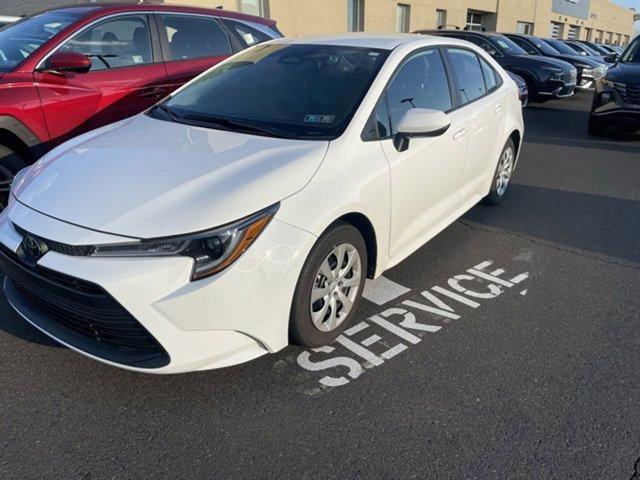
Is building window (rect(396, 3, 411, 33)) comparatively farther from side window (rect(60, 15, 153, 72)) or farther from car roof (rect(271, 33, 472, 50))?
car roof (rect(271, 33, 472, 50))

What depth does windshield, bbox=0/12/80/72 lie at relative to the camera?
4336mm

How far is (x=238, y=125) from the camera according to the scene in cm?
317

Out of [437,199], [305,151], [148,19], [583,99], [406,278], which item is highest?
[148,19]

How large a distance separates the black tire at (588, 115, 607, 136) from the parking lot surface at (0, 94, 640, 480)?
19.7 feet

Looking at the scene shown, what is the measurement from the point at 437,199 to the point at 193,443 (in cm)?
228

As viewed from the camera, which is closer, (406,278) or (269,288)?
(269,288)

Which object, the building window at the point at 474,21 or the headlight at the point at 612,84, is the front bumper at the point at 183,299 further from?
the building window at the point at 474,21

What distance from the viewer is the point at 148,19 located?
5.00m

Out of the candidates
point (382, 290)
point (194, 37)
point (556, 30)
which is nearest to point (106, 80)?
point (194, 37)

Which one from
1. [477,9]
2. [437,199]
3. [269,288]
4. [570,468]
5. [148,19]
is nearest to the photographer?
[570,468]

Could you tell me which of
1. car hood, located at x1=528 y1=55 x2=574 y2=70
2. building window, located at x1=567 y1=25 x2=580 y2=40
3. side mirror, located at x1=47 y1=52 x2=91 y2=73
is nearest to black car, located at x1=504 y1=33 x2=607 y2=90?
car hood, located at x1=528 y1=55 x2=574 y2=70

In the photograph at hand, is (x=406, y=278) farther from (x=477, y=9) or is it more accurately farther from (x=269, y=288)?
(x=477, y=9)

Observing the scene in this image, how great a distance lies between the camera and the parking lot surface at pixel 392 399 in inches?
87.2

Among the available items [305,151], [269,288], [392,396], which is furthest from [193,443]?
[305,151]
